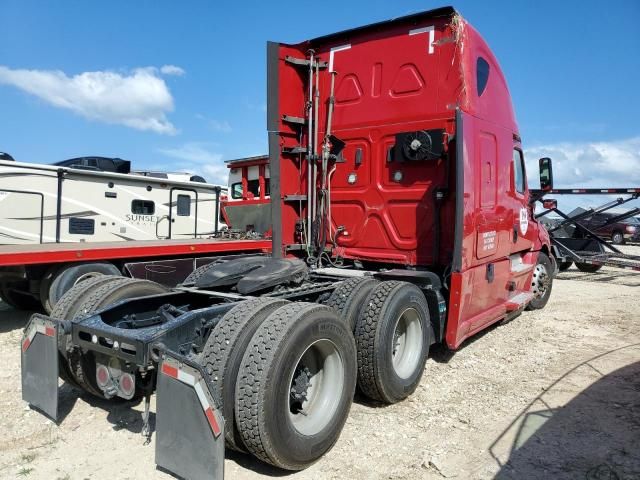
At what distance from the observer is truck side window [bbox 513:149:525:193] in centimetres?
623

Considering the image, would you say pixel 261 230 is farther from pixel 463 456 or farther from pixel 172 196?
pixel 463 456

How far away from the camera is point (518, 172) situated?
21.1ft

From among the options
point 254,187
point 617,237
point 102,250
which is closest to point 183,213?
point 254,187

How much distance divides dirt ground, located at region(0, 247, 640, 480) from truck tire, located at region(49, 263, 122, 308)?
2.36 feet

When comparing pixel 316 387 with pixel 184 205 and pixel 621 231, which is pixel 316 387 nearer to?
pixel 184 205

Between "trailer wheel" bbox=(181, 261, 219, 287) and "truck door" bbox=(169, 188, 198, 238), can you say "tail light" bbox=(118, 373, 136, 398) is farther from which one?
"truck door" bbox=(169, 188, 198, 238)

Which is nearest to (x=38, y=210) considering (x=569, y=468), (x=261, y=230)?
(x=261, y=230)

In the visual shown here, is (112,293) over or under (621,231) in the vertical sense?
under

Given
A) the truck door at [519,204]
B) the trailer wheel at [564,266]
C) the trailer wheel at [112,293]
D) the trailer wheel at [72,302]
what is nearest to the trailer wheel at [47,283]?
the trailer wheel at [72,302]

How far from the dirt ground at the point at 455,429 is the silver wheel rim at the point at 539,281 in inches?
82.9

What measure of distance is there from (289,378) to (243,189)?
365 inches

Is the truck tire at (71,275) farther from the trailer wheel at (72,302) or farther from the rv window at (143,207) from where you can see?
the rv window at (143,207)

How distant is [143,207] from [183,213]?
0.88m

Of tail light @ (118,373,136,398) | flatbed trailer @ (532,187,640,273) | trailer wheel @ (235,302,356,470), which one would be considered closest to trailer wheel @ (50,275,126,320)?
tail light @ (118,373,136,398)
